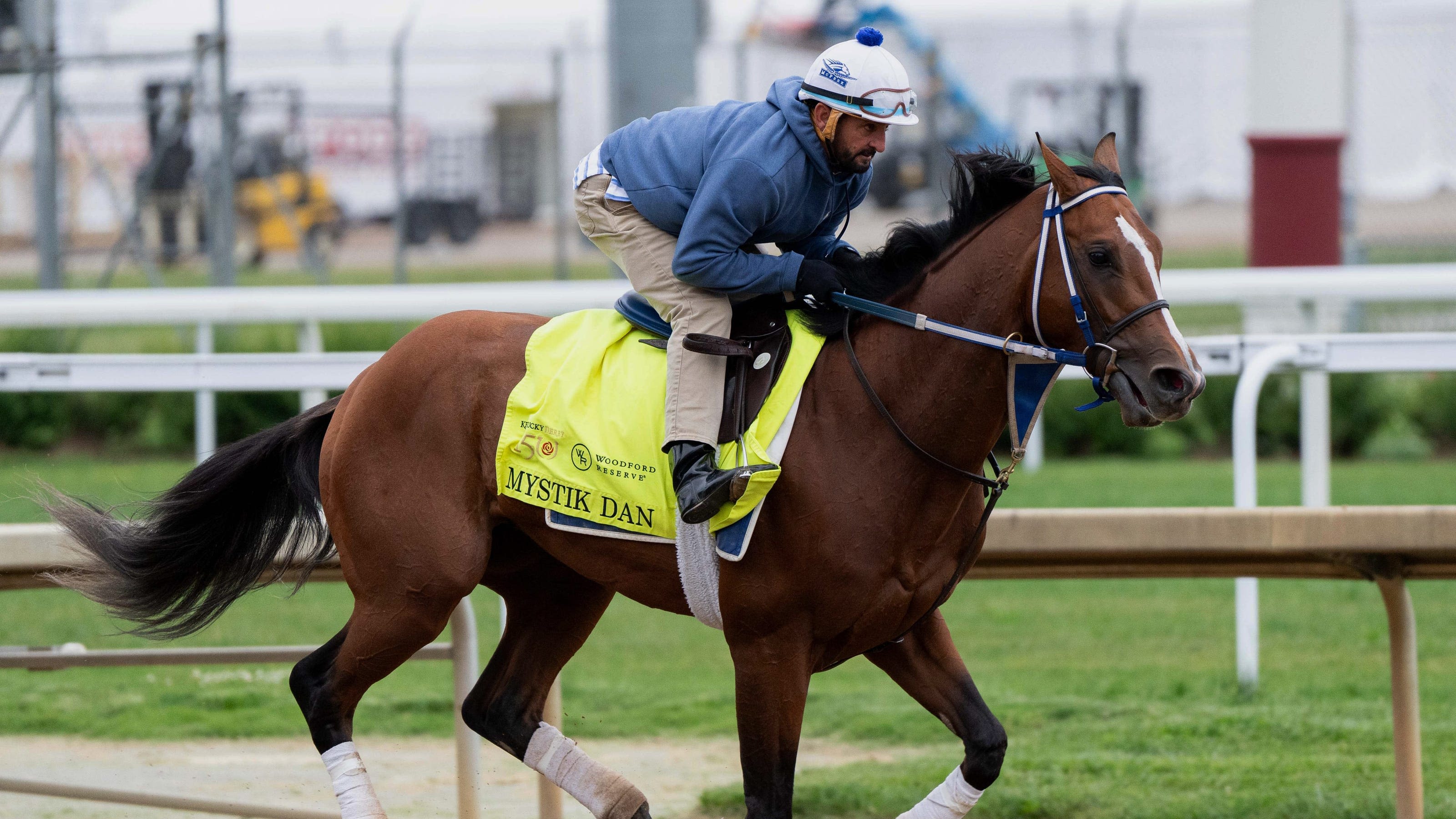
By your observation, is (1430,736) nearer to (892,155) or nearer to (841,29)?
(892,155)

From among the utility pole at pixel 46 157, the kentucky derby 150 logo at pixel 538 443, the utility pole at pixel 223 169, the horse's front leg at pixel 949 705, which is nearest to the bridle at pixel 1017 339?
the horse's front leg at pixel 949 705

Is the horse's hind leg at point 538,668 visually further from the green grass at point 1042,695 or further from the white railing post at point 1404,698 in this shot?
the white railing post at point 1404,698

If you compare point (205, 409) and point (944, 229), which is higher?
point (944, 229)

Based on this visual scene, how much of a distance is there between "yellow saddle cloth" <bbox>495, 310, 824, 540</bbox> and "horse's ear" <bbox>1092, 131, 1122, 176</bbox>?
68cm

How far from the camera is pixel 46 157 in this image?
30.9 ft

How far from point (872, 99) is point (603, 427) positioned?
88 cm

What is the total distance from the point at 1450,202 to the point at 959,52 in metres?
4.92

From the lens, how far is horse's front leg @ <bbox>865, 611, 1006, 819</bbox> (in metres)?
3.38

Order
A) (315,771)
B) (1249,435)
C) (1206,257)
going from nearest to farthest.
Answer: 1. (1249,435)
2. (315,771)
3. (1206,257)

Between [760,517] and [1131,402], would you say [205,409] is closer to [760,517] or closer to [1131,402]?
[760,517]

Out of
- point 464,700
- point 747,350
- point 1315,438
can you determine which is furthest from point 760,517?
point 1315,438

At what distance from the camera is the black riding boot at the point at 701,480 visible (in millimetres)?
3094

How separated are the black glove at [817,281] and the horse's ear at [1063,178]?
0.50 m

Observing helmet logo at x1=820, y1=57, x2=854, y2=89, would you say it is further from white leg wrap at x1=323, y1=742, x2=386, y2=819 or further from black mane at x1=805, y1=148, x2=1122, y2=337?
white leg wrap at x1=323, y1=742, x2=386, y2=819
